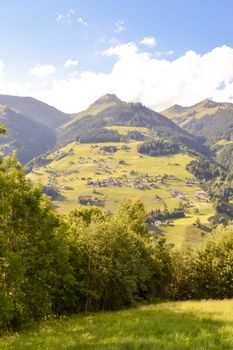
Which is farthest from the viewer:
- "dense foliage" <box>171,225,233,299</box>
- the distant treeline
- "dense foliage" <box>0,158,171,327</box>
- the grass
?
"dense foliage" <box>171,225,233,299</box>

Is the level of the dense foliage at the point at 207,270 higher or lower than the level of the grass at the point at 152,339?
lower

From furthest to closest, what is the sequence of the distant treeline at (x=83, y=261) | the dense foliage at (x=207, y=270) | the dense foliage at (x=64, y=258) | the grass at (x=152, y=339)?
the dense foliage at (x=207, y=270)
the distant treeline at (x=83, y=261)
the dense foliage at (x=64, y=258)
the grass at (x=152, y=339)

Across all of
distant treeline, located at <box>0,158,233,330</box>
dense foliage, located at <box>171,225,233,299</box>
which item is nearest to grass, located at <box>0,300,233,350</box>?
distant treeline, located at <box>0,158,233,330</box>

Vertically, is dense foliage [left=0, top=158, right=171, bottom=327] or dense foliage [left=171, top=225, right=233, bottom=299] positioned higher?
dense foliage [left=0, top=158, right=171, bottom=327]

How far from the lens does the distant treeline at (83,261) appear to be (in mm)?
29453

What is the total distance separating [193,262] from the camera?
6938 centimetres

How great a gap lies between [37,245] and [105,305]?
2406 centimetres

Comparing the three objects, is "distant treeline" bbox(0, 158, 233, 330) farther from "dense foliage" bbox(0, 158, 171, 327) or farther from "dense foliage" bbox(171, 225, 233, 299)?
"dense foliage" bbox(171, 225, 233, 299)

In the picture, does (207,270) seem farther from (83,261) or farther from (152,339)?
(152,339)

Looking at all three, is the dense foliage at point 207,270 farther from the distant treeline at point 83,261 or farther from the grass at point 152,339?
the grass at point 152,339

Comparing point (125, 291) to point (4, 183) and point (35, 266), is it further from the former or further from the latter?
point (4, 183)

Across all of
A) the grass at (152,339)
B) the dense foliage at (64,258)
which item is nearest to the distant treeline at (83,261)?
the dense foliage at (64,258)

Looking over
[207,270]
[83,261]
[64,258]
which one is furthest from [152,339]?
[207,270]

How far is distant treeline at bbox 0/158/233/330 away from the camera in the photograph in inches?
1160
